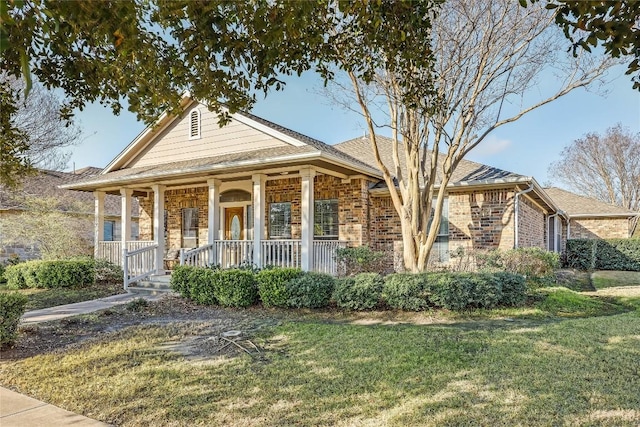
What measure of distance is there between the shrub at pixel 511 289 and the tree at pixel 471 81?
2.01 metres

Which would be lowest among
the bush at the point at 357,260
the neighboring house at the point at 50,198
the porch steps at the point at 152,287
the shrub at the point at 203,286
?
the porch steps at the point at 152,287

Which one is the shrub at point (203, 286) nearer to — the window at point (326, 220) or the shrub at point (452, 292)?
the window at point (326, 220)

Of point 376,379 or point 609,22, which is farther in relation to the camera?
point 376,379

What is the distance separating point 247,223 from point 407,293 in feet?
24.8

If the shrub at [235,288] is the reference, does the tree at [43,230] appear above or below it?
above

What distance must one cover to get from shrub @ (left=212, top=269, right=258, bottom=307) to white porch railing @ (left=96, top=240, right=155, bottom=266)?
571 centimetres

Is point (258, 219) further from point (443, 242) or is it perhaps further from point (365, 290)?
point (443, 242)

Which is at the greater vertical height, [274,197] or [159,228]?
[274,197]

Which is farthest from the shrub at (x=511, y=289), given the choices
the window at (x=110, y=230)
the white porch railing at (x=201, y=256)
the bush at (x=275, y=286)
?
the window at (x=110, y=230)

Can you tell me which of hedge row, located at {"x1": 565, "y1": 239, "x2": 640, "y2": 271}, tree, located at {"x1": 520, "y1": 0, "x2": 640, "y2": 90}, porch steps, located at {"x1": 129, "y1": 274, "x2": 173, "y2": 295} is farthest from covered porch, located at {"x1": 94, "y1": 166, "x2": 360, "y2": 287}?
hedge row, located at {"x1": 565, "y1": 239, "x2": 640, "y2": 271}

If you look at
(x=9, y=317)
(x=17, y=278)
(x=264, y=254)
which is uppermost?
(x=264, y=254)

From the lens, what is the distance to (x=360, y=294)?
316 inches

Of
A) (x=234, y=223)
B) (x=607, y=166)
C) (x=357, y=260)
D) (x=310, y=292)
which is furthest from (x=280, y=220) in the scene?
(x=607, y=166)

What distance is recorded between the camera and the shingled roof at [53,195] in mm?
16562
